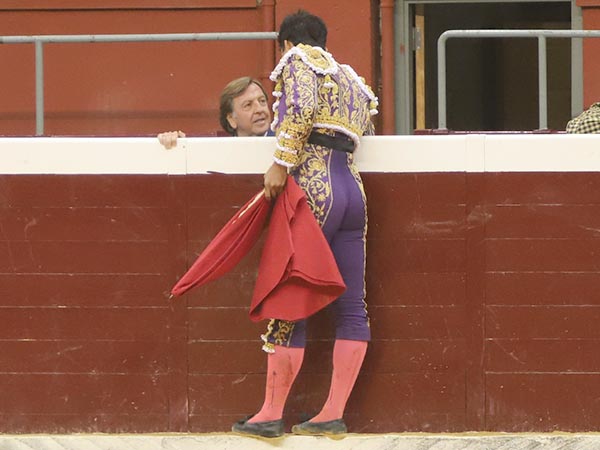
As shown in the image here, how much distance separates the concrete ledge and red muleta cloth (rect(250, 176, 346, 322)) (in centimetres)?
49

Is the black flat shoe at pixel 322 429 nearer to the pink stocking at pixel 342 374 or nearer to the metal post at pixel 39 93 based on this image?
the pink stocking at pixel 342 374

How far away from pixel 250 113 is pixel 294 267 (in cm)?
84

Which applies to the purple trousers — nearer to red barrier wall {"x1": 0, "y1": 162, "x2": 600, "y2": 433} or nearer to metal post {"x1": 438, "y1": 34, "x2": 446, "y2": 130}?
red barrier wall {"x1": 0, "y1": 162, "x2": 600, "y2": 433}

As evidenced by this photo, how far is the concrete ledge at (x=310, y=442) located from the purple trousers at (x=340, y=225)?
372mm

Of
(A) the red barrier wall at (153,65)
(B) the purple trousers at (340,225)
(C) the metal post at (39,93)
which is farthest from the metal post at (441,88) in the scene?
(A) the red barrier wall at (153,65)

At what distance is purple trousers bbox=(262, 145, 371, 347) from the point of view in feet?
20.2

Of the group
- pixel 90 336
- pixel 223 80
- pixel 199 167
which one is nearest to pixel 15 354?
pixel 90 336

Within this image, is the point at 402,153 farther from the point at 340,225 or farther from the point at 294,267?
the point at 294,267

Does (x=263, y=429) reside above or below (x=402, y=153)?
below

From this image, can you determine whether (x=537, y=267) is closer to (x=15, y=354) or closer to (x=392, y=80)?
(x=15, y=354)

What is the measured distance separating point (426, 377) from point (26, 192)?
1.56 m

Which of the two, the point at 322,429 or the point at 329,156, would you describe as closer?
the point at 329,156

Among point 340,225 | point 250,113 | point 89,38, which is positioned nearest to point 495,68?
point 89,38

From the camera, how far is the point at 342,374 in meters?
6.34
